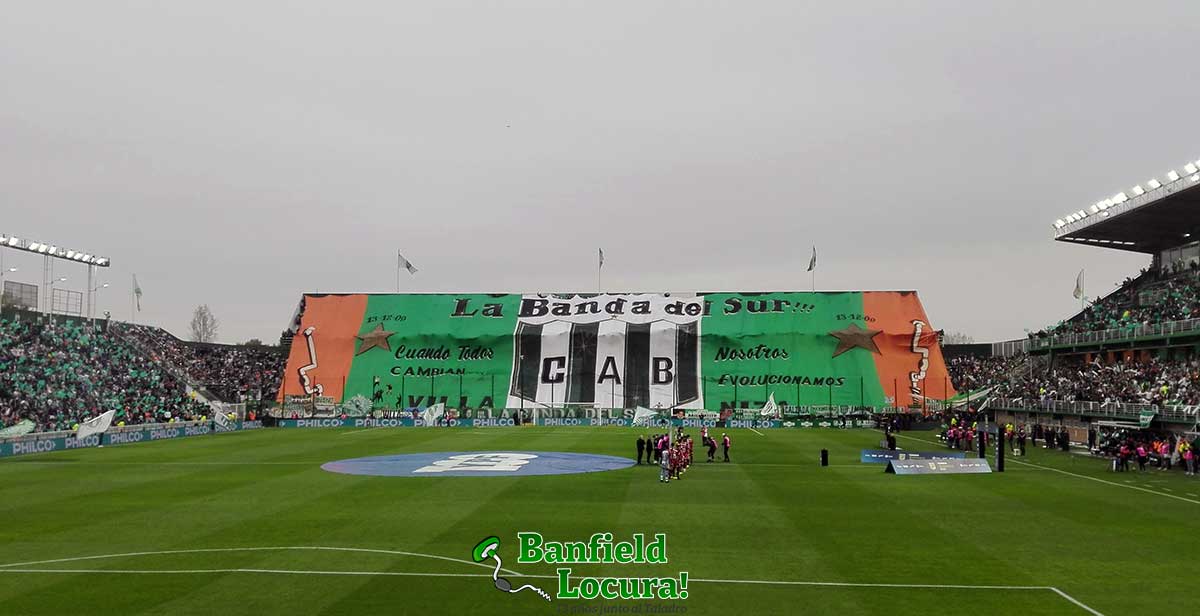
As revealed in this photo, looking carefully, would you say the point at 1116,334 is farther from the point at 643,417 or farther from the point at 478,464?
the point at 478,464

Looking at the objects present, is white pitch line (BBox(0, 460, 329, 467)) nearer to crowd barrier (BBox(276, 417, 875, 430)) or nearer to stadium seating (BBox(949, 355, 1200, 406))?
crowd barrier (BBox(276, 417, 875, 430))

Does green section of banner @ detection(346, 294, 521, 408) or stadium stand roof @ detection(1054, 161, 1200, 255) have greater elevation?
stadium stand roof @ detection(1054, 161, 1200, 255)

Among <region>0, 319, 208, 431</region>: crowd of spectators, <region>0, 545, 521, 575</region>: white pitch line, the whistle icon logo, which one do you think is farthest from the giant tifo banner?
the whistle icon logo

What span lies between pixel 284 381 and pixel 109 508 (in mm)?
76484

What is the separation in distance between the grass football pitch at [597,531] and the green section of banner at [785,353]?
54.3 m

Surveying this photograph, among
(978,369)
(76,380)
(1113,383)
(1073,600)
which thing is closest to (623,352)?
(978,369)

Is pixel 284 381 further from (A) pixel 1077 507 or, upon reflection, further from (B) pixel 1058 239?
(A) pixel 1077 507

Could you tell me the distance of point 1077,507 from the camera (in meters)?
27.1

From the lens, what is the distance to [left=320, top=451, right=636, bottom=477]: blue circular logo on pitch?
119ft

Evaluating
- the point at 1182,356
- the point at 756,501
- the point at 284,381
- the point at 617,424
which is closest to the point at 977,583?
the point at 756,501

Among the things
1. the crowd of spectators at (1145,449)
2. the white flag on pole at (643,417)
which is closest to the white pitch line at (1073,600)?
the crowd of spectators at (1145,449)

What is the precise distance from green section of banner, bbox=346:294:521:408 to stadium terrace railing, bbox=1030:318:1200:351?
5509 cm

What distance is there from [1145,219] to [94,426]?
3043 inches

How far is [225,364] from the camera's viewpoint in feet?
336
